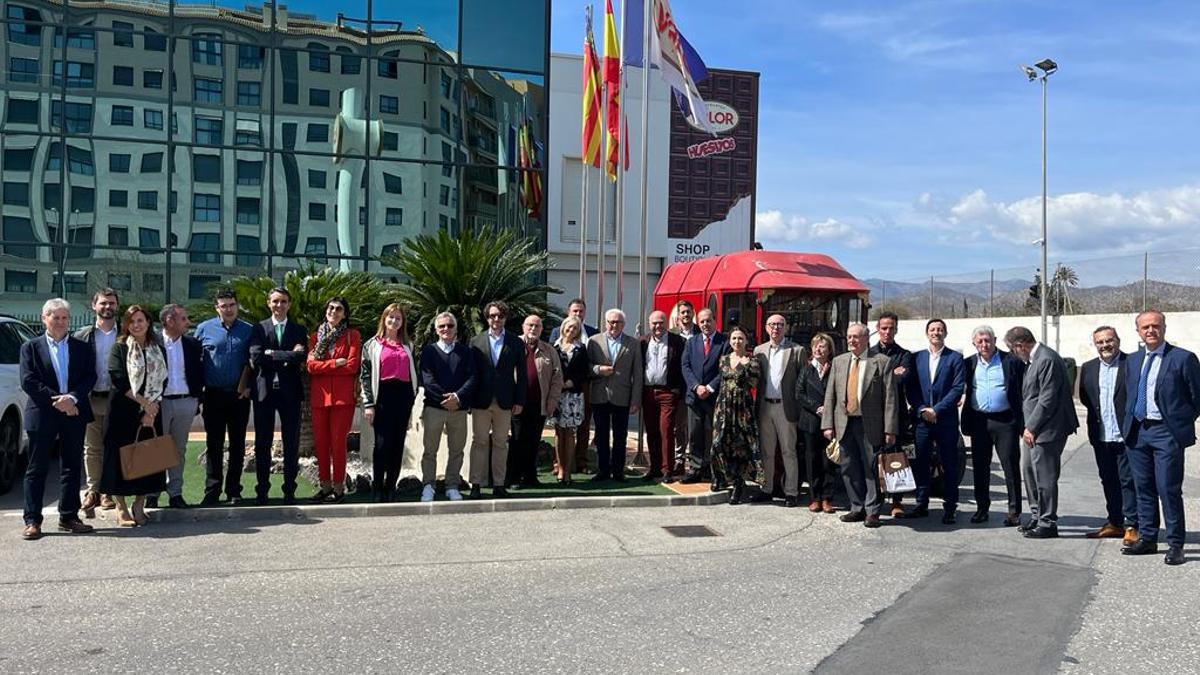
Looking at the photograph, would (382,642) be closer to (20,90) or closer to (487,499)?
(487,499)

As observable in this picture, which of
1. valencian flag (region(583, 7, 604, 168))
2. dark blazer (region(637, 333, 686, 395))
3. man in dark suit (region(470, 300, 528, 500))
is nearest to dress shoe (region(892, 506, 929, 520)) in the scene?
dark blazer (region(637, 333, 686, 395))

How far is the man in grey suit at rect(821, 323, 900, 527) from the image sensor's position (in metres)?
8.26

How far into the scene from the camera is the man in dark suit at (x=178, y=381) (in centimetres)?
813

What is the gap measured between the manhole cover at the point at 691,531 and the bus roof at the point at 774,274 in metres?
7.83

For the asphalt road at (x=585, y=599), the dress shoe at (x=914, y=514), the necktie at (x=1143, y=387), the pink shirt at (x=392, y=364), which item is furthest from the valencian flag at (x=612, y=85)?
the necktie at (x=1143, y=387)

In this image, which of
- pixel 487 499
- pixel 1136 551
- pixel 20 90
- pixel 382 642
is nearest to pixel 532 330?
pixel 487 499

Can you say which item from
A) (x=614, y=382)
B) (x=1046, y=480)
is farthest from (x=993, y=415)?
(x=614, y=382)

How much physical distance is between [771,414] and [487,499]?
2.88 meters

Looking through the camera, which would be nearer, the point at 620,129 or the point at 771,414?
the point at 771,414

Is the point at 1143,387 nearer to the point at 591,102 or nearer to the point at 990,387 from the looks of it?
the point at 990,387

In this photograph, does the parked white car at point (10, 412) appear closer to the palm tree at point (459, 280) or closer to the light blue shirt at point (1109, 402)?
the palm tree at point (459, 280)

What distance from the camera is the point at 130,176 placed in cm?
1753

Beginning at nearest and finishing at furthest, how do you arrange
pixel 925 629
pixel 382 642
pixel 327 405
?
pixel 382 642, pixel 925 629, pixel 327 405

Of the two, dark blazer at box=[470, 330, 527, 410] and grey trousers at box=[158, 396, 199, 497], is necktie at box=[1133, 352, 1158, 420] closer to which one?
dark blazer at box=[470, 330, 527, 410]
